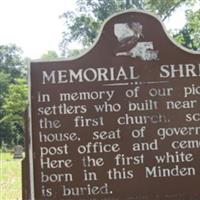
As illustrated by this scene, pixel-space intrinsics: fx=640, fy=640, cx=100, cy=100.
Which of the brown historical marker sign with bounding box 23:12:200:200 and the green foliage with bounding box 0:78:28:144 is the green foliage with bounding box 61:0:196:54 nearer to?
the green foliage with bounding box 0:78:28:144

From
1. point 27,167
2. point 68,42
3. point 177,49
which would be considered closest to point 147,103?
point 177,49

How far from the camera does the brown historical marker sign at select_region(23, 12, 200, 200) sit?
657cm

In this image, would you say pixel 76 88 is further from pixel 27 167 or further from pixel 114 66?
pixel 27 167

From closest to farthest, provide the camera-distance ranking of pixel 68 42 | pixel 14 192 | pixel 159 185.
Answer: pixel 159 185 → pixel 14 192 → pixel 68 42

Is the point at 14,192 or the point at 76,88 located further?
the point at 14,192

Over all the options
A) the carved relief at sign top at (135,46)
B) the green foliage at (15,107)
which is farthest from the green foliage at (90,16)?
the carved relief at sign top at (135,46)

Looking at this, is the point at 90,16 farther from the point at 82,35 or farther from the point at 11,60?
the point at 11,60

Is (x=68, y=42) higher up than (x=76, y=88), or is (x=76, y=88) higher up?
(x=68, y=42)

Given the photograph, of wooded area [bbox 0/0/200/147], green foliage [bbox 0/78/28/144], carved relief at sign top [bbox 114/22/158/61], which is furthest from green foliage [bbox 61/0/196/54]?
carved relief at sign top [bbox 114/22/158/61]

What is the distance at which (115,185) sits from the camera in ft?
21.5

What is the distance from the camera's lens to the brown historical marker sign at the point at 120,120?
21.5 ft

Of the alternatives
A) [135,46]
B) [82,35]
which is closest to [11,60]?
[82,35]

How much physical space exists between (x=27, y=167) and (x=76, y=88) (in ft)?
3.19

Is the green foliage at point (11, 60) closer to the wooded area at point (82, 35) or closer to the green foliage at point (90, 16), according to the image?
the wooded area at point (82, 35)
